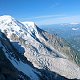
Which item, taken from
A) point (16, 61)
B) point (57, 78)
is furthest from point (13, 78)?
point (57, 78)

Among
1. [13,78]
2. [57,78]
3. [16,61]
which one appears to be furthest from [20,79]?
[57,78]

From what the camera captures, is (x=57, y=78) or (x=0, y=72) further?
(x=57, y=78)

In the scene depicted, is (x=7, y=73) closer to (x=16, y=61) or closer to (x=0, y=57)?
(x=0, y=57)

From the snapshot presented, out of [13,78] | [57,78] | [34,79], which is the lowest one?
[57,78]

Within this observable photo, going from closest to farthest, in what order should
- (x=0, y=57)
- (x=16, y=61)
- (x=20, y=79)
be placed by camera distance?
(x=20, y=79) < (x=0, y=57) < (x=16, y=61)

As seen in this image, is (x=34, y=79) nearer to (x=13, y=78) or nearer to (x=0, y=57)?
(x=0, y=57)

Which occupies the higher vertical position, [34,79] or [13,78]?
[13,78]

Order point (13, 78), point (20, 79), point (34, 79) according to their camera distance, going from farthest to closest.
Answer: point (34, 79), point (20, 79), point (13, 78)

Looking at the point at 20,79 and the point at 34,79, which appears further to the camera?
the point at 34,79

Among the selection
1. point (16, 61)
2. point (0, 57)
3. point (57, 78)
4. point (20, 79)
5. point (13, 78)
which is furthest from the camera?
point (57, 78)
